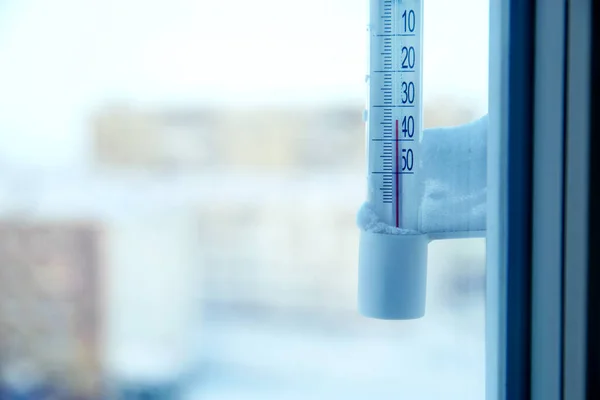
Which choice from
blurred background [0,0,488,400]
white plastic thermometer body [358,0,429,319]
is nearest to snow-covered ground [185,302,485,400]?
blurred background [0,0,488,400]

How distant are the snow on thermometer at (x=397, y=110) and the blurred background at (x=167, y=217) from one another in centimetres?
112

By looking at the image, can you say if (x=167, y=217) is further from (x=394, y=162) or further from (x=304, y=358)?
(x=394, y=162)

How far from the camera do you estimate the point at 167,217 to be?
2178 millimetres

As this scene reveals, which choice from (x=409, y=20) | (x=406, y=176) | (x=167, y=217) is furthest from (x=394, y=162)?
(x=167, y=217)

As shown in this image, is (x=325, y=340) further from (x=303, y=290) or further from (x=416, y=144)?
(x=416, y=144)

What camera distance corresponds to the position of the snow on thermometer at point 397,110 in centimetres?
48

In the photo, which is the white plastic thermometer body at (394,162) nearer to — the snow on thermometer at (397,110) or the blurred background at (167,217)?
the snow on thermometer at (397,110)

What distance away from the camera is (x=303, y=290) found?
2006 millimetres

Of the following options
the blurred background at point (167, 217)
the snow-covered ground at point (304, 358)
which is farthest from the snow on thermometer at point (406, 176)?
the blurred background at point (167, 217)

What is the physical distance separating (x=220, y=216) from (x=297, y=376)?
2.38 feet

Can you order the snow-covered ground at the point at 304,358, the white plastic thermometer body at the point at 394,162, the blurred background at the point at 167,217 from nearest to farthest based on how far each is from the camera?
the white plastic thermometer body at the point at 394,162 → the snow-covered ground at the point at 304,358 → the blurred background at the point at 167,217

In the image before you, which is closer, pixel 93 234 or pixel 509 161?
pixel 509 161

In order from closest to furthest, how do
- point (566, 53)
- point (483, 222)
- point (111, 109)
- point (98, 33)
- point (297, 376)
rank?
1. point (566, 53)
2. point (483, 222)
3. point (297, 376)
4. point (98, 33)
5. point (111, 109)

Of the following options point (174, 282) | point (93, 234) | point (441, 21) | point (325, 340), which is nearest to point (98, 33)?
point (93, 234)
